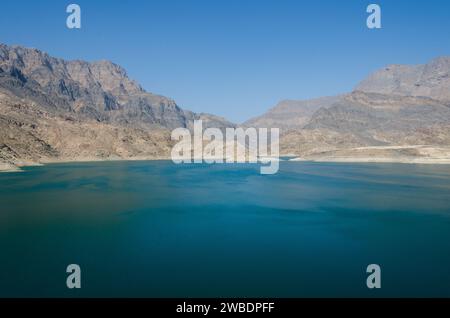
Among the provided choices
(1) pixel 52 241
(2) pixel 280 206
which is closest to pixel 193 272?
(1) pixel 52 241

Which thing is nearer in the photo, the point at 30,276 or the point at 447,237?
the point at 30,276

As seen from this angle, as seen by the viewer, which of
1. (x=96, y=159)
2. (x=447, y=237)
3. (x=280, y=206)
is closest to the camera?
(x=447, y=237)

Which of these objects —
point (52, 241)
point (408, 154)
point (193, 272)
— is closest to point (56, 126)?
point (408, 154)

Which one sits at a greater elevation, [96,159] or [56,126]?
[56,126]

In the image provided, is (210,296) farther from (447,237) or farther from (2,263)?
(447,237)

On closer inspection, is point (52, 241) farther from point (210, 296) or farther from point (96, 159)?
point (96, 159)

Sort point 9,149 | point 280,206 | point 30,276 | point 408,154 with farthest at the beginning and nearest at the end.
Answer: point 408,154 → point 9,149 → point 280,206 → point 30,276
